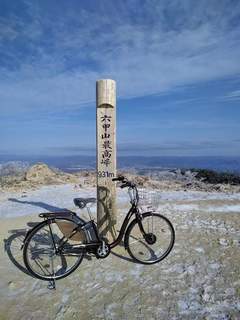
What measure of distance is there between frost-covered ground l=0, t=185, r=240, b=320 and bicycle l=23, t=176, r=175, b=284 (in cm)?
16

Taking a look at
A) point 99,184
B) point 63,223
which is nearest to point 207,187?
point 99,184

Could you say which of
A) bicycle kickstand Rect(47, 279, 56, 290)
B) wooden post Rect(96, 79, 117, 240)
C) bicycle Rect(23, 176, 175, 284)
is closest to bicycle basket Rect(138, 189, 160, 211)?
bicycle Rect(23, 176, 175, 284)

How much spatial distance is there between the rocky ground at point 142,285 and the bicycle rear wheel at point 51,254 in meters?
0.13

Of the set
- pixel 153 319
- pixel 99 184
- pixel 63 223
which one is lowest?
pixel 153 319

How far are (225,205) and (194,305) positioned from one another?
16.2 feet

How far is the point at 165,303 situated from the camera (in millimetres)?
3527

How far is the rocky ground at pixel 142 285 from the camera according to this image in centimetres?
340

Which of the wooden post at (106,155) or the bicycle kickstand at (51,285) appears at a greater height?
the wooden post at (106,155)

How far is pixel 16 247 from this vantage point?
5.28 metres

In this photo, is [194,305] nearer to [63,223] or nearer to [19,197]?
[63,223]

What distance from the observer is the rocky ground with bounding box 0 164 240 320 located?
3398mm

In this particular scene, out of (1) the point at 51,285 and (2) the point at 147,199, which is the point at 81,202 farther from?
(1) the point at 51,285

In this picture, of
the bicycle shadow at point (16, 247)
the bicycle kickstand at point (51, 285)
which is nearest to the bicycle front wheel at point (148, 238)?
the bicycle kickstand at point (51, 285)

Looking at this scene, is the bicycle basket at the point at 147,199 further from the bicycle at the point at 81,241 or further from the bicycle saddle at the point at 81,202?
the bicycle saddle at the point at 81,202
